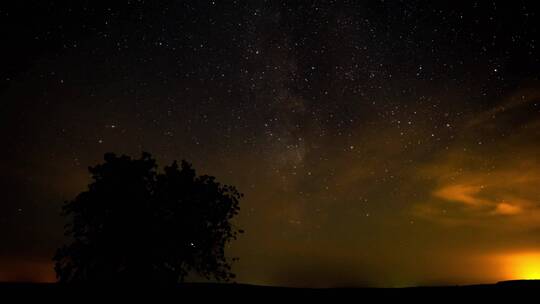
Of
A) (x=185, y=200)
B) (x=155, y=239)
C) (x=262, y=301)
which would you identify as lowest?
(x=262, y=301)

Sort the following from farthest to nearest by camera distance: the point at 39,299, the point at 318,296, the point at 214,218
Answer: the point at 214,218, the point at 318,296, the point at 39,299

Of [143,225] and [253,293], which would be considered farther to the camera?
[143,225]

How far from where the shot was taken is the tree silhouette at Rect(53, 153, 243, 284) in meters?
20.1

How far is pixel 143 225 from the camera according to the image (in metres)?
20.5

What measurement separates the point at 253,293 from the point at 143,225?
49.5ft

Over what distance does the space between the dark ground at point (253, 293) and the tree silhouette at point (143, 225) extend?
46.0ft

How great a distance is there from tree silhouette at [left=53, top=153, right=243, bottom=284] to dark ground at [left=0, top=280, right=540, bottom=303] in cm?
1402

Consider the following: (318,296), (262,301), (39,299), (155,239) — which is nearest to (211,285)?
(262,301)

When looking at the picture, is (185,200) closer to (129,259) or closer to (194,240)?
(194,240)

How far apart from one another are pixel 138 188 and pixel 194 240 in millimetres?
3968

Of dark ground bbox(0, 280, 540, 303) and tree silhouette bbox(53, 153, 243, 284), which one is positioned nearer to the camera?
dark ground bbox(0, 280, 540, 303)

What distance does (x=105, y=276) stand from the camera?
19.9 metres

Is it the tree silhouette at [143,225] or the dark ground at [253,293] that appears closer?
the dark ground at [253,293]

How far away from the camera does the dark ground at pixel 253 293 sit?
20.2 feet
